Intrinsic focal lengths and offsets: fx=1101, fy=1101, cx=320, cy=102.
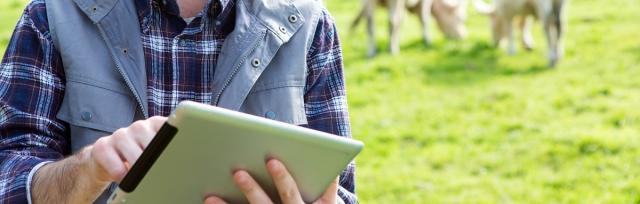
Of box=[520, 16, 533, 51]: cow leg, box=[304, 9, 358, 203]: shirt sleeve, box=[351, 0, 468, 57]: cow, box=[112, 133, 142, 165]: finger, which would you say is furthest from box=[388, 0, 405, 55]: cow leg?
box=[112, 133, 142, 165]: finger

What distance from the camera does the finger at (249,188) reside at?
5.81ft

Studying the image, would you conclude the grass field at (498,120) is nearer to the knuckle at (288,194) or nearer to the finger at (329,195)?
the finger at (329,195)

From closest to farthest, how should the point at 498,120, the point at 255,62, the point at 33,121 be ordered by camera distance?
the point at 33,121
the point at 255,62
the point at 498,120

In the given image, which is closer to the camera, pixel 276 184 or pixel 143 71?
pixel 276 184

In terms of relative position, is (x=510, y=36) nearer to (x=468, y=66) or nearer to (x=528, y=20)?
(x=468, y=66)

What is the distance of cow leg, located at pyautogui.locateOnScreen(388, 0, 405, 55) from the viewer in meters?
12.9

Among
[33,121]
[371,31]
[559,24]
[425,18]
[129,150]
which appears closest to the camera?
[129,150]

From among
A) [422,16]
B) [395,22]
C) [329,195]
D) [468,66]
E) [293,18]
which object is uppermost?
[293,18]

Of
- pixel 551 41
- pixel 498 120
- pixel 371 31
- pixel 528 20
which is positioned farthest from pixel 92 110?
pixel 528 20

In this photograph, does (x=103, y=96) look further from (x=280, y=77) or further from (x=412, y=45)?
(x=412, y=45)

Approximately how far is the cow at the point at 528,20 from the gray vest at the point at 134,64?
31.7ft

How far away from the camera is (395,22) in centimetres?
1299

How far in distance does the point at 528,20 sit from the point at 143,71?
12216 mm

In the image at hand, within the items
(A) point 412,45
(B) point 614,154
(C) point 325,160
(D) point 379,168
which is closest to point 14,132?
(C) point 325,160
